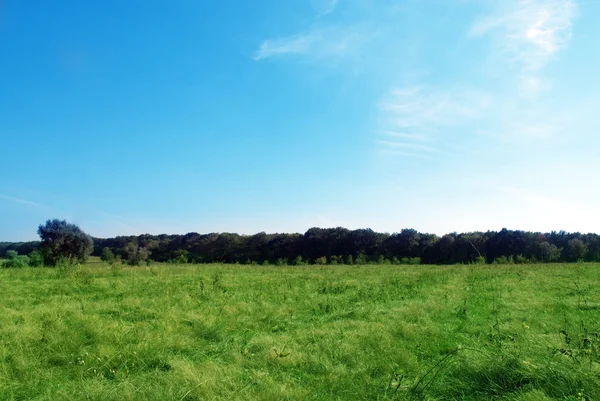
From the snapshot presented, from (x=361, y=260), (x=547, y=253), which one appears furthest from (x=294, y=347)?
(x=547, y=253)

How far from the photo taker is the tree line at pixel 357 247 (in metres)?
49.7

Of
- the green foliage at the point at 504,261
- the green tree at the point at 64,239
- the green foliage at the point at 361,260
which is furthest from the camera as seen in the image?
the green foliage at the point at 361,260

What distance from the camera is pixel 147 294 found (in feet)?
40.1

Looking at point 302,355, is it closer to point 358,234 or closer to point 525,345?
point 525,345

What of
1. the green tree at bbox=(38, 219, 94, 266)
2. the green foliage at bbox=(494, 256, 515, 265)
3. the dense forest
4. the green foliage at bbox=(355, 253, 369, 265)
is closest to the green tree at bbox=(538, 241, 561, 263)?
the dense forest

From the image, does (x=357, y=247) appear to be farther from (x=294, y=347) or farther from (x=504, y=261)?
(x=294, y=347)

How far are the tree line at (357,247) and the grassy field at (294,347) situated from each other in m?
31.0

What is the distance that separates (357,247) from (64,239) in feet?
167

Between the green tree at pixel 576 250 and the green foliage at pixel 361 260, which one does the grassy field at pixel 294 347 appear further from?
the green tree at pixel 576 250

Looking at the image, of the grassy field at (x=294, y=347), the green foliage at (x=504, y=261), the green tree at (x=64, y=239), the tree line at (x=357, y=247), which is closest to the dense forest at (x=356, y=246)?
the tree line at (x=357, y=247)

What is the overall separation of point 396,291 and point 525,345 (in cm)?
827

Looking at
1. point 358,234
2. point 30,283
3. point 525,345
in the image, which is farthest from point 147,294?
point 358,234

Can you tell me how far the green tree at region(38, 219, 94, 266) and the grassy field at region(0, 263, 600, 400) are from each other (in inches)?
895

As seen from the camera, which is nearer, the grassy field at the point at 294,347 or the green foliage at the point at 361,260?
the grassy field at the point at 294,347
